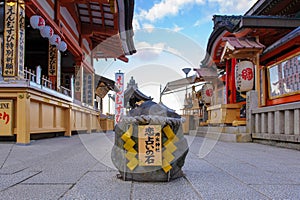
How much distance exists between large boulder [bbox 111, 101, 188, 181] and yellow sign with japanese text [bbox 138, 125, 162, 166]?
3cm

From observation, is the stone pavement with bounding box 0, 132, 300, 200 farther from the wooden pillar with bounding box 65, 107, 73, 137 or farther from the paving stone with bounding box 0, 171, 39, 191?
the wooden pillar with bounding box 65, 107, 73, 137

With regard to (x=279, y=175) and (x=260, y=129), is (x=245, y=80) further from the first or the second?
(x=279, y=175)

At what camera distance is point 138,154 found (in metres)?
2.47

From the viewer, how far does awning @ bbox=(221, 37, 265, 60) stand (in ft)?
24.5

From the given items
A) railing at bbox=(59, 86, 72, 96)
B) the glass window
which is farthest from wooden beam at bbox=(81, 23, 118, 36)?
the glass window

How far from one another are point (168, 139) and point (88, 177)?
865 mm

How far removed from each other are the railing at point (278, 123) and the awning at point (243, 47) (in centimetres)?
164

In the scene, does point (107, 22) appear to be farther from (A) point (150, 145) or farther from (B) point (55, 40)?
(A) point (150, 145)

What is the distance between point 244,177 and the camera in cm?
271

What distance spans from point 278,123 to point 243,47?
242 cm

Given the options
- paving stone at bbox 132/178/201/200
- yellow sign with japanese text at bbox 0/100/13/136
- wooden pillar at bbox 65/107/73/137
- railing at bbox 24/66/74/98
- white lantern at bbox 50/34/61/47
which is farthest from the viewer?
wooden pillar at bbox 65/107/73/137

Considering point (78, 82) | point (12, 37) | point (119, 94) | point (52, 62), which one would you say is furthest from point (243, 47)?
point (78, 82)

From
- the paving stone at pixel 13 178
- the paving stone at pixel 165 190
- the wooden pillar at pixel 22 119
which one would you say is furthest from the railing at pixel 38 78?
the paving stone at pixel 165 190

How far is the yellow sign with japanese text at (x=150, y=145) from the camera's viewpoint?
2.45 meters
